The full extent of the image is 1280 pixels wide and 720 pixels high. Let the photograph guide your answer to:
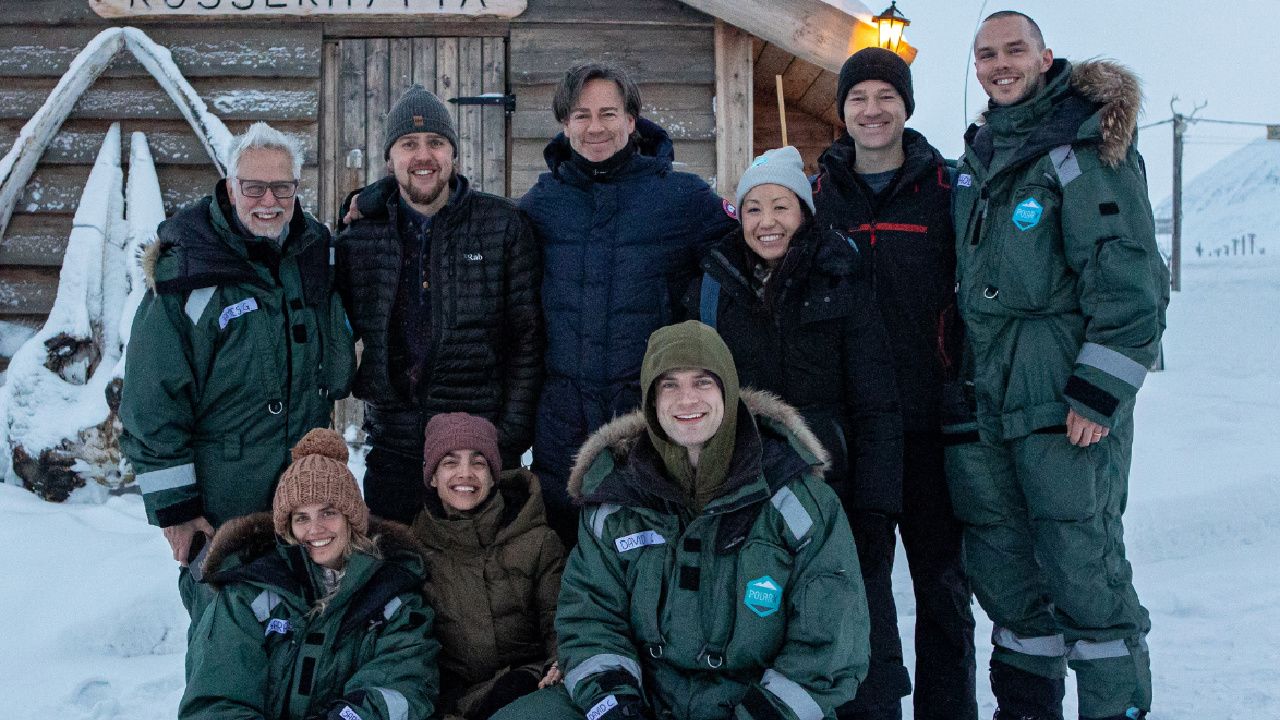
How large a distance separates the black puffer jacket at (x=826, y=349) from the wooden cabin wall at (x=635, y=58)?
10.00 feet

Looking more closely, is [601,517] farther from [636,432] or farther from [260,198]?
[260,198]

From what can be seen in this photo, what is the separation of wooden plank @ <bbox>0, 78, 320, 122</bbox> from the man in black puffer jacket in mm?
3085

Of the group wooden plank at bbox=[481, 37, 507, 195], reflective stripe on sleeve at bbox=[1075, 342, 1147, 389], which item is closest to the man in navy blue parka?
reflective stripe on sleeve at bbox=[1075, 342, 1147, 389]

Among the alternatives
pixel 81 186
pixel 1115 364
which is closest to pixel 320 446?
pixel 1115 364

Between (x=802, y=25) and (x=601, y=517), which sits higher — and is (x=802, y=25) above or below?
above

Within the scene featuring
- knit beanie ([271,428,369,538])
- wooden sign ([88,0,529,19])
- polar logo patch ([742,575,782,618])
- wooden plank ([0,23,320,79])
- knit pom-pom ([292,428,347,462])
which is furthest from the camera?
wooden plank ([0,23,320,79])

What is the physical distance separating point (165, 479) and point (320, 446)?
455 millimetres

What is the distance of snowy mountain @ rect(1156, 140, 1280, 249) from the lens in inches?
2699

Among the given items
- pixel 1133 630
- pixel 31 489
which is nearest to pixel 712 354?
pixel 1133 630

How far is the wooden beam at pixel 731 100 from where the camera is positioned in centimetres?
564

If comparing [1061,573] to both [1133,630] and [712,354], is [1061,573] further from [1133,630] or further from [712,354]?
[712,354]

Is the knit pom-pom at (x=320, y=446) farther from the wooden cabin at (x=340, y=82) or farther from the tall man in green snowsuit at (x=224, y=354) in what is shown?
the wooden cabin at (x=340, y=82)

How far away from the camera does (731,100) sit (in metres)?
5.66

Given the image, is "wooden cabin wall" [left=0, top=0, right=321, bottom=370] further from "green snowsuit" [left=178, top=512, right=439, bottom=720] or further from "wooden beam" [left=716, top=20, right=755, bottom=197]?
"green snowsuit" [left=178, top=512, right=439, bottom=720]
